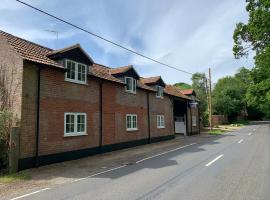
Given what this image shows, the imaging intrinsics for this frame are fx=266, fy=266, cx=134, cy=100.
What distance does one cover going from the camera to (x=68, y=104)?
1577 cm

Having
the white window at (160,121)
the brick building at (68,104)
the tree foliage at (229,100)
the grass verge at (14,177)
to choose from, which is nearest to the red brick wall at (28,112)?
the brick building at (68,104)

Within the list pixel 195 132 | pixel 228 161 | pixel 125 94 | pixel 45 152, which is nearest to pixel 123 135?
pixel 125 94

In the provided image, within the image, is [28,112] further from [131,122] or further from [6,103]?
[131,122]

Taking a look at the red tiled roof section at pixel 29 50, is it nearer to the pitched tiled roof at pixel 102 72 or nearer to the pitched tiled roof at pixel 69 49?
the pitched tiled roof at pixel 69 49

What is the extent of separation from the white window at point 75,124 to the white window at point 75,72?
2.14m

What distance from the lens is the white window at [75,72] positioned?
16.0 metres

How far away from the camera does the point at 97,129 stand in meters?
17.9

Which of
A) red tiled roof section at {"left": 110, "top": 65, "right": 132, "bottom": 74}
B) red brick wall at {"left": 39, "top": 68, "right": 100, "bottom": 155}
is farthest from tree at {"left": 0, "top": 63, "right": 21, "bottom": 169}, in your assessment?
red tiled roof section at {"left": 110, "top": 65, "right": 132, "bottom": 74}

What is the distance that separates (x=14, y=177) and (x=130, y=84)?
43.1 feet

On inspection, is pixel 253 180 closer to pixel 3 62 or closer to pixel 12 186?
pixel 12 186

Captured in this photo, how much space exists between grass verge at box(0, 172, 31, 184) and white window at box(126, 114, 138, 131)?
1099 centimetres

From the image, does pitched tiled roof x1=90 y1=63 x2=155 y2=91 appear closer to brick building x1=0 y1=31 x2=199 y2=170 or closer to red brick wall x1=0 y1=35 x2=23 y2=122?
brick building x1=0 y1=31 x2=199 y2=170

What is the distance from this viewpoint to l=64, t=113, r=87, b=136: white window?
1562 centimetres

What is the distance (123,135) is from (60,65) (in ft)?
26.0
